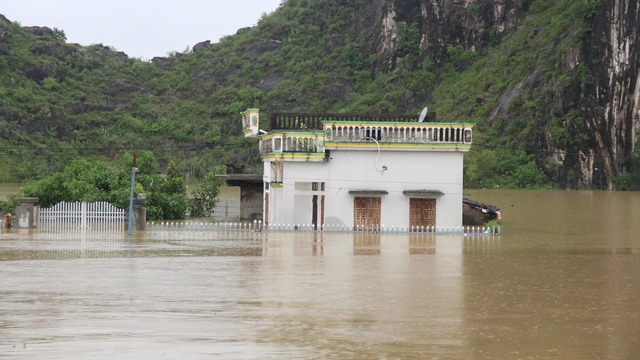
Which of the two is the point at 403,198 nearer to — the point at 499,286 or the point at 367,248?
the point at 367,248

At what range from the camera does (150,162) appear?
43.6 meters

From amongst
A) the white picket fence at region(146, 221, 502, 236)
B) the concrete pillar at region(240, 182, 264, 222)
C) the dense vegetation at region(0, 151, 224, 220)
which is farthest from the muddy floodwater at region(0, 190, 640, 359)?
the concrete pillar at region(240, 182, 264, 222)

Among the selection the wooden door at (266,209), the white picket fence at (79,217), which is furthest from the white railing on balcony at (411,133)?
the white picket fence at (79,217)

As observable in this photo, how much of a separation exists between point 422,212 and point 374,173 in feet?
6.84

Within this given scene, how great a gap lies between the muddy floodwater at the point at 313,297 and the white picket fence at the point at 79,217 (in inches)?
55.1

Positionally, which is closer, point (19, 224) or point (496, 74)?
point (19, 224)

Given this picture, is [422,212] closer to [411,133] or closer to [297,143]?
[411,133]

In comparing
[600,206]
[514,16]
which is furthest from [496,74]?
[600,206]

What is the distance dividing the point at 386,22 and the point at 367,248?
95634 millimetres

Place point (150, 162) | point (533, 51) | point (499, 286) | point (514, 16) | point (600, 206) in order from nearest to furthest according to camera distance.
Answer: point (499, 286)
point (150, 162)
point (600, 206)
point (533, 51)
point (514, 16)

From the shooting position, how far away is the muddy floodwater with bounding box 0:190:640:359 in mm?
14523

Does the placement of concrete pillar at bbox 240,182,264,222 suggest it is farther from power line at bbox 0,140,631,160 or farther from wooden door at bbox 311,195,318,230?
power line at bbox 0,140,631,160

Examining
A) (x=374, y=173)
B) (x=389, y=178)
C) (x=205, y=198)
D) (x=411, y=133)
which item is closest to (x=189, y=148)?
(x=205, y=198)

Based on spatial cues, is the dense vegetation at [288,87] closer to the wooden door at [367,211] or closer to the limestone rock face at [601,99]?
the limestone rock face at [601,99]
